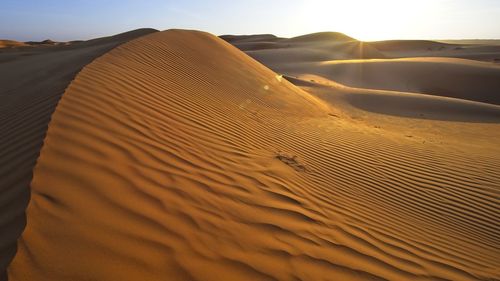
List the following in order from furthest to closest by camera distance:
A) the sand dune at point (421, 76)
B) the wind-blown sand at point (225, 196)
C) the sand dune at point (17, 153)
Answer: the sand dune at point (421, 76), the wind-blown sand at point (225, 196), the sand dune at point (17, 153)

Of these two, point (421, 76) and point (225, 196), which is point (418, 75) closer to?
point (421, 76)

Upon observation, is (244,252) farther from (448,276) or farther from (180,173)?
(448,276)

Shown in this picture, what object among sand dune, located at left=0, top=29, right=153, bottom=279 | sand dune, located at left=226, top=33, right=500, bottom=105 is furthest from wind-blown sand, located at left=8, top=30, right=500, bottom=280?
sand dune, located at left=226, top=33, right=500, bottom=105

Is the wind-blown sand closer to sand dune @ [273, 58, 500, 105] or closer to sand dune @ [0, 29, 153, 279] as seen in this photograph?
sand dune @ [0, 29, 153, 279]

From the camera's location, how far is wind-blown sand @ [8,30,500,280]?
2.44 meters

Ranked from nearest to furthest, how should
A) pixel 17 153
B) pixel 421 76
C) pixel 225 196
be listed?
pixel 17 153 < pixel 225 196 < pixel 421 76

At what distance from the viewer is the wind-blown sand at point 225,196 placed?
2.44 meters

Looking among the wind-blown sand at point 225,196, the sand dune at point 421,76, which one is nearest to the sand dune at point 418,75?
the sand dune at point 421,76

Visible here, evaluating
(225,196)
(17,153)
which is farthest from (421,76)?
→ (17,153)

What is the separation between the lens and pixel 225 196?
11.2 feet

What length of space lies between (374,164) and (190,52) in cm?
593

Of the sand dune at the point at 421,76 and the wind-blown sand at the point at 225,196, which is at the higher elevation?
the sand dune at the point at 421,76

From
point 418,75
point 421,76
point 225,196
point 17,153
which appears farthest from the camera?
point 418,75

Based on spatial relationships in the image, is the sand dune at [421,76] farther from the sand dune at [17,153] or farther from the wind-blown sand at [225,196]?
the sand dune at [17,153]
